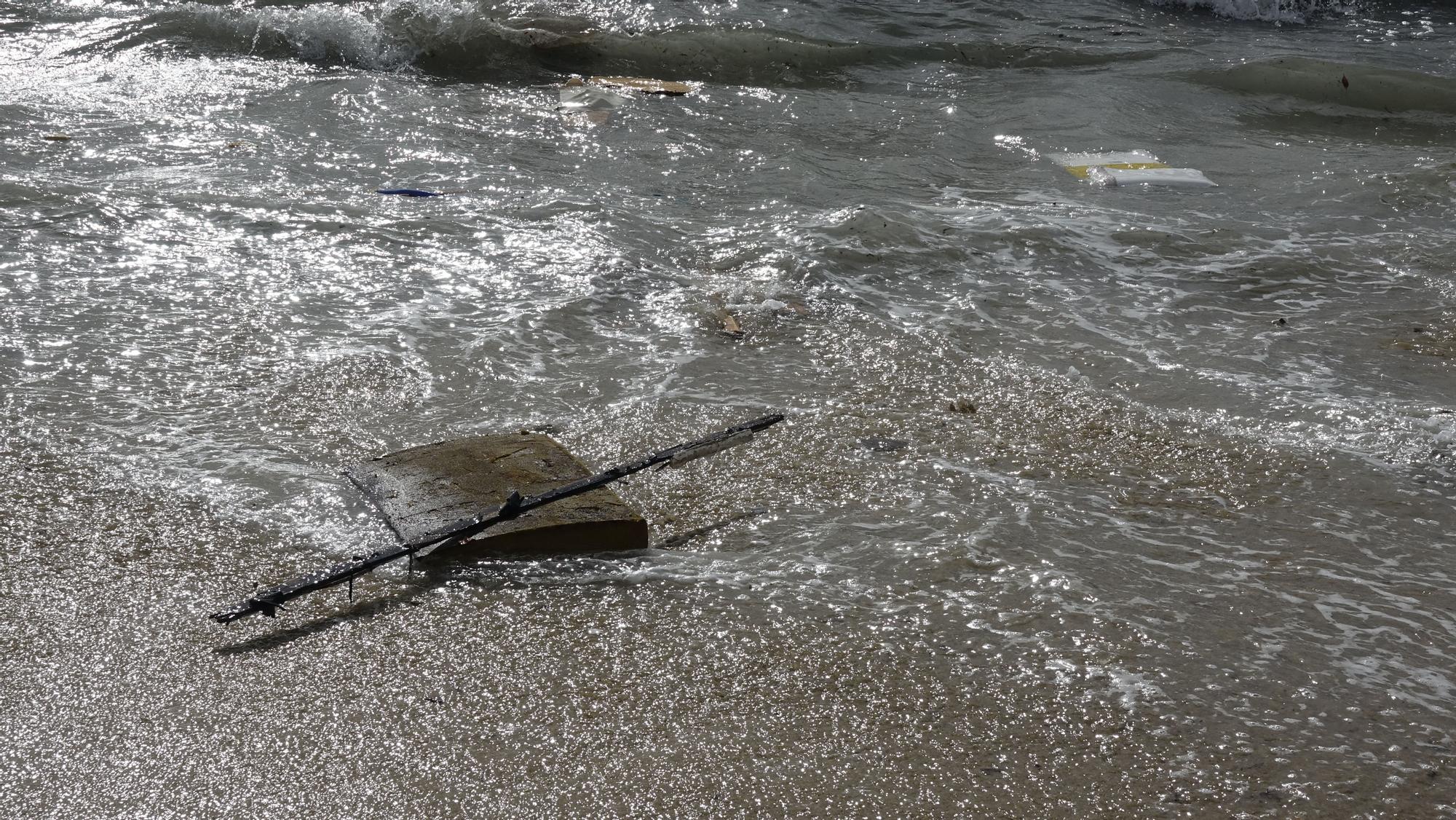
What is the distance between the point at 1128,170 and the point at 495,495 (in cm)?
531

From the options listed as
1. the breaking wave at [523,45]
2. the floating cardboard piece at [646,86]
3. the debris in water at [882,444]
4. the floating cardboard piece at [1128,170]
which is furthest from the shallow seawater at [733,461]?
the breaking wave at [523,45]

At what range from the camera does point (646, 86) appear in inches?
361

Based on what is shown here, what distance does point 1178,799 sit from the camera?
2.25 metres

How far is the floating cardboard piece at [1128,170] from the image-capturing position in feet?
23.1

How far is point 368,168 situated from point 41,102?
2685mm

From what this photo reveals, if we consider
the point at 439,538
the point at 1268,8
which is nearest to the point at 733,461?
the point at 439,538

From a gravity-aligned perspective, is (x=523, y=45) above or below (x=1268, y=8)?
below

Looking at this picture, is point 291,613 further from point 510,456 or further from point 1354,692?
point 1354,692

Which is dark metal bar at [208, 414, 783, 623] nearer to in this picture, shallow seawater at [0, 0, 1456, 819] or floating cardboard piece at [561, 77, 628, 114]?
shallow seawater at [0, 0, 1456, 819]

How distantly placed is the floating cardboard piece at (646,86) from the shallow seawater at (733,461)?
1.00 metres

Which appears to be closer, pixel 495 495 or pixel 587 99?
pixel 495 495

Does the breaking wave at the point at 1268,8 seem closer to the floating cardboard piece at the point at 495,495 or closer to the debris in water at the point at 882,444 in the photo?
the debris in water at the point at 882,444

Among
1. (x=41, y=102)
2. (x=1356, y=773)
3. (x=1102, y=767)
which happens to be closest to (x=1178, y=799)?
(x=1102, y=767)

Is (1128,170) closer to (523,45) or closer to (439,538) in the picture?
(523,45)
